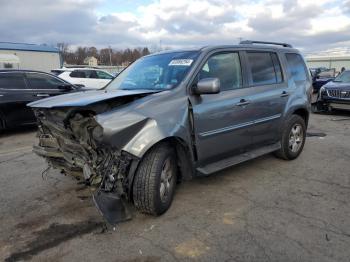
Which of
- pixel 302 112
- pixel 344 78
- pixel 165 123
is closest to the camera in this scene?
pixel 165 123

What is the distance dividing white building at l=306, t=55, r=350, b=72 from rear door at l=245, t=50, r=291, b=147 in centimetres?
5865

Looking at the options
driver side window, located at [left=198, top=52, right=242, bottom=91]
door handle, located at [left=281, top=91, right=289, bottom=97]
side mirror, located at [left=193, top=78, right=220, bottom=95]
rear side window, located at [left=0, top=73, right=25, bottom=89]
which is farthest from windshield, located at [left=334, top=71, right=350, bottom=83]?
rear side window, located at [left=0, top=73, right=25, bottom=89]

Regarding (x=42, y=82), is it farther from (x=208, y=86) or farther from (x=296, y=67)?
(x=208, y=86)

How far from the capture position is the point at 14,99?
8.76 meters

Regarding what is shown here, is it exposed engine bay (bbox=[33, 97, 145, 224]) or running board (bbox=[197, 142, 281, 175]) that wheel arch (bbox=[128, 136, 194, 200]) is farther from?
exposed engine bay (bbox=[33, 97, 145, 224])

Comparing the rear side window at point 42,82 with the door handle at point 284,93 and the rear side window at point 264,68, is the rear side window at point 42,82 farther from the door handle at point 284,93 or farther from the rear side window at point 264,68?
the door handle at point 284,93

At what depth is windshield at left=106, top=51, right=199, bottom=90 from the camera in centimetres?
449

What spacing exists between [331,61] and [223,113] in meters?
64.2

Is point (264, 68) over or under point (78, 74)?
under

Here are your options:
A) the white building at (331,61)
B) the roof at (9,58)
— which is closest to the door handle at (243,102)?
the roof at (9,58)

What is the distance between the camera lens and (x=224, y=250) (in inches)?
132

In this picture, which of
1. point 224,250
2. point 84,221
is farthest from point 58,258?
point 224,250

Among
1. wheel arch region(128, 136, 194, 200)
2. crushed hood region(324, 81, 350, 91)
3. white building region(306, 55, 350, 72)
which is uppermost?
white building region(306, 55, 350, 72)

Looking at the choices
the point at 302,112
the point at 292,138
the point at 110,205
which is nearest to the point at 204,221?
the point at 110,205
